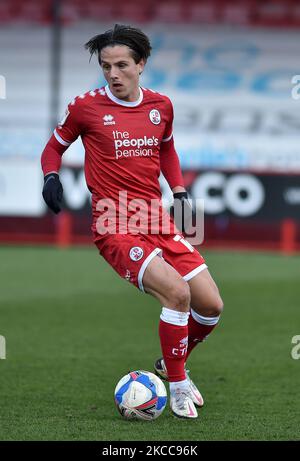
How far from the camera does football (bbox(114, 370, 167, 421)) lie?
5.75m

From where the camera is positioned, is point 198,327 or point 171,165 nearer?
point 198,327

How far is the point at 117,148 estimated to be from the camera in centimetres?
612

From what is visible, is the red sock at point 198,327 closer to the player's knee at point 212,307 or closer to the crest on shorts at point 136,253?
the player's knee at point 212,307

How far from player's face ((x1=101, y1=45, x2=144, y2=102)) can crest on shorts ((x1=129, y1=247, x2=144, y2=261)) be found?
98 cm

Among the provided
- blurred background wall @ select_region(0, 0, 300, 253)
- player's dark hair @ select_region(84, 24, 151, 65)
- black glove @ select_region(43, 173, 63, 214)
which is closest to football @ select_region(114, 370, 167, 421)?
black glove @ select_region(43, 173, 63, 214)

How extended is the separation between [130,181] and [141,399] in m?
1.31

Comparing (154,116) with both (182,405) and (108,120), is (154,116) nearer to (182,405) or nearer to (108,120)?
(108,120)

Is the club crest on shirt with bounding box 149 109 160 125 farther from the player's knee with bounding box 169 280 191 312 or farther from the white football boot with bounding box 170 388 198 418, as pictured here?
the white football boot with bounding box 170 388 198 418

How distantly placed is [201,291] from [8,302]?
5197mm

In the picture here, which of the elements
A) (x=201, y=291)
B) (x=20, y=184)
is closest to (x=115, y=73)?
(x=201, y=291)

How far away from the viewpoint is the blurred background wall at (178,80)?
18703mm

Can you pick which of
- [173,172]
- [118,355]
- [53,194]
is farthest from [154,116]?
[118,355]

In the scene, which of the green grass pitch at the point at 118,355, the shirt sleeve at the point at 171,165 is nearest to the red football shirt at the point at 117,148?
the shirt sleeve at the point at 171,165

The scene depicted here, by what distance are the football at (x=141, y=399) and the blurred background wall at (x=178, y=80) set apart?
1237 centimetres
